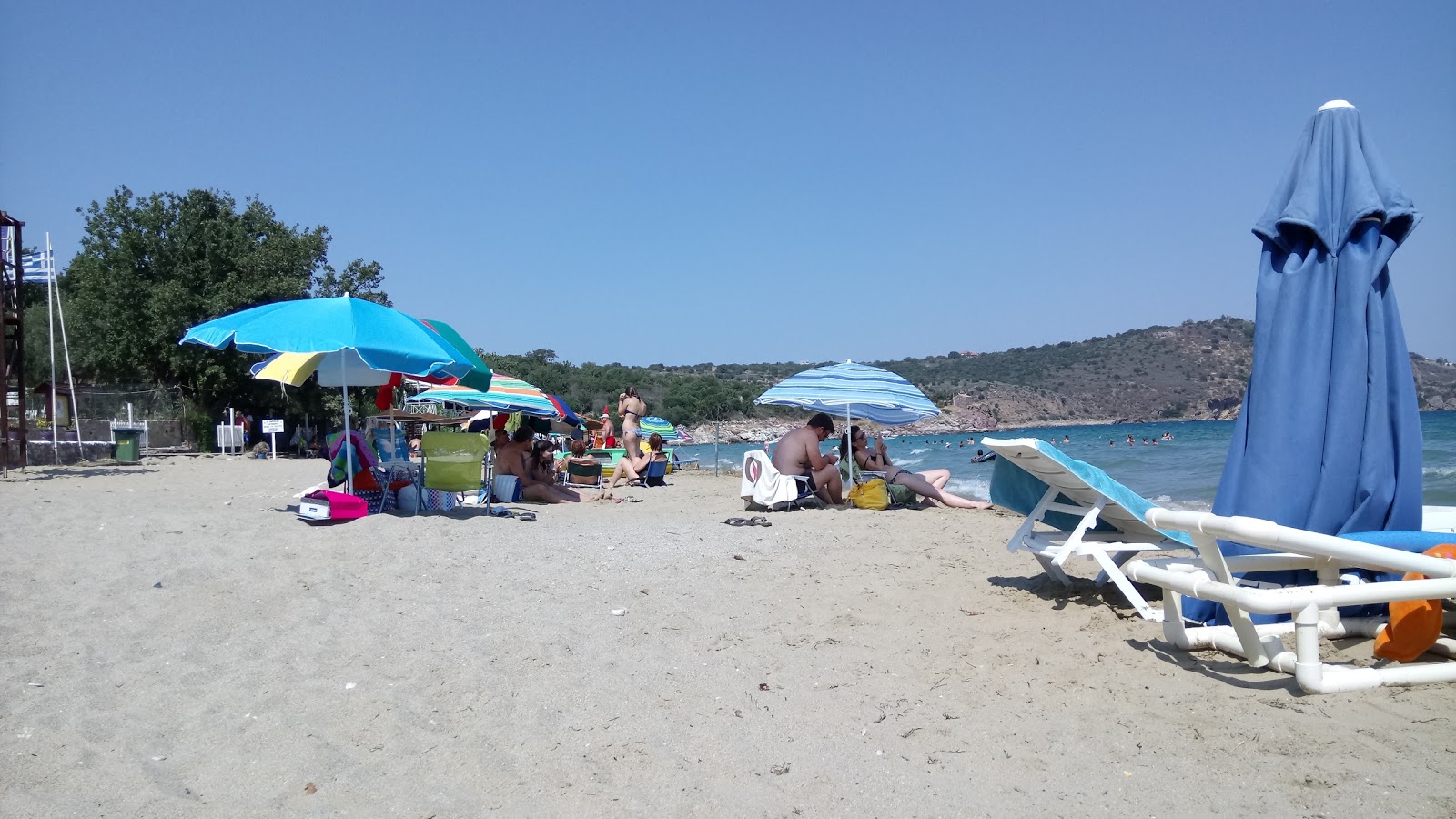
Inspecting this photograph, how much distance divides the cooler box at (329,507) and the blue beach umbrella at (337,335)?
0.32m

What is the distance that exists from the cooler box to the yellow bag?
15.4 ft

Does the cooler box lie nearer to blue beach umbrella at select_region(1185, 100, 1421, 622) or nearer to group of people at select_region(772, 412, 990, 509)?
group of people at select_region(772, 412, 990, 509)

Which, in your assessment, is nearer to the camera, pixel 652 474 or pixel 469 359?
pixel 469 359

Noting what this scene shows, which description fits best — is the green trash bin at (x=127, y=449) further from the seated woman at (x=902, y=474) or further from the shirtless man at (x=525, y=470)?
the seated woman at (x=902, y=474)

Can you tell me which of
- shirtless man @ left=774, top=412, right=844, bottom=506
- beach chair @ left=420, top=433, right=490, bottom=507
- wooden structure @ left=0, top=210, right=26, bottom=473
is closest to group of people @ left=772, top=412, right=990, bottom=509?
shirtless man @ left=774, top=412, right=844, bottom=506

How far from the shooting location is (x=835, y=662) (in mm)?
3764

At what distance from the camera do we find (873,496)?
9.12 m

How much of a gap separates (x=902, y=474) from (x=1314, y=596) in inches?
278

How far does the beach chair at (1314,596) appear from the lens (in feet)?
9.81

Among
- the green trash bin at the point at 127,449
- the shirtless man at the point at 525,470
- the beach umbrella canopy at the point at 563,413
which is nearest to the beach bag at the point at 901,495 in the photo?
the shirtless man at the point at 525,470

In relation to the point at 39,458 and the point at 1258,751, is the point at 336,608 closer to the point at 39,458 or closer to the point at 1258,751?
the point at 1258,751

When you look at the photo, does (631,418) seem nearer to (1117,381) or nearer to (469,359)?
(469,359)

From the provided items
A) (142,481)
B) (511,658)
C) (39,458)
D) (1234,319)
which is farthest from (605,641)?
(1234,319)

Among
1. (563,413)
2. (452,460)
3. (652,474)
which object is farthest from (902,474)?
(452,460)
